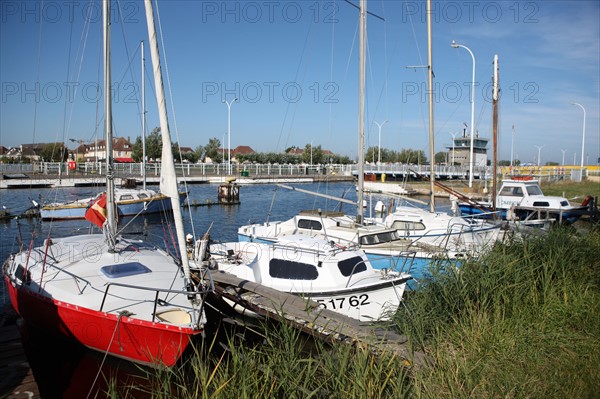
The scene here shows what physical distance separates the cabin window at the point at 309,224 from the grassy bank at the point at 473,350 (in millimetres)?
6350

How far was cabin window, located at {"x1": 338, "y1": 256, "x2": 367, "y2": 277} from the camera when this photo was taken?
512 inches

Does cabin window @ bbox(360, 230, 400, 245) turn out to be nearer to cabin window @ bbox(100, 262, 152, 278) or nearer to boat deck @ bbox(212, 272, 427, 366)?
boat deck @ bbox(212, 272, 427, 366)

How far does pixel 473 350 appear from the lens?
26.2 feet

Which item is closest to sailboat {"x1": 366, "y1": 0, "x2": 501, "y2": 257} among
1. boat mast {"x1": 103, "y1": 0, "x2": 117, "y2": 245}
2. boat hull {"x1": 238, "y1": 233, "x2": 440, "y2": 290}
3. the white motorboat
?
boat hull {"x1": 238, "y1": 233, "x2": 440, "y2": 290}

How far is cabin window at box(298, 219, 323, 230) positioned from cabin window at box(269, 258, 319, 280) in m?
4.79

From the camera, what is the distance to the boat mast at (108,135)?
40.9ft

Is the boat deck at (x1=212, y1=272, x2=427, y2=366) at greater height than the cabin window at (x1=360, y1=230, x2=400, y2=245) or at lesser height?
lesser

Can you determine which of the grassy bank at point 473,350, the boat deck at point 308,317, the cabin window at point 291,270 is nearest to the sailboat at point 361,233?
the cabin window at point 291,270

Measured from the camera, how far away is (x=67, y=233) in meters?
29.5

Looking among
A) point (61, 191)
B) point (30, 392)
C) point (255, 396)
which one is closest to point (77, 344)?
point (30, 392)

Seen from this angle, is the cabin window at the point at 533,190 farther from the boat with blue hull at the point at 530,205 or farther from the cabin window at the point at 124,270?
the cabin window at the point at 124,270

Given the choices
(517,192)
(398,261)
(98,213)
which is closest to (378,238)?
(398,261)

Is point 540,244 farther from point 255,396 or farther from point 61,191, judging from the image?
point 61,191

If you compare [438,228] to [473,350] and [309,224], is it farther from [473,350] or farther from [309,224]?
[473,350]
